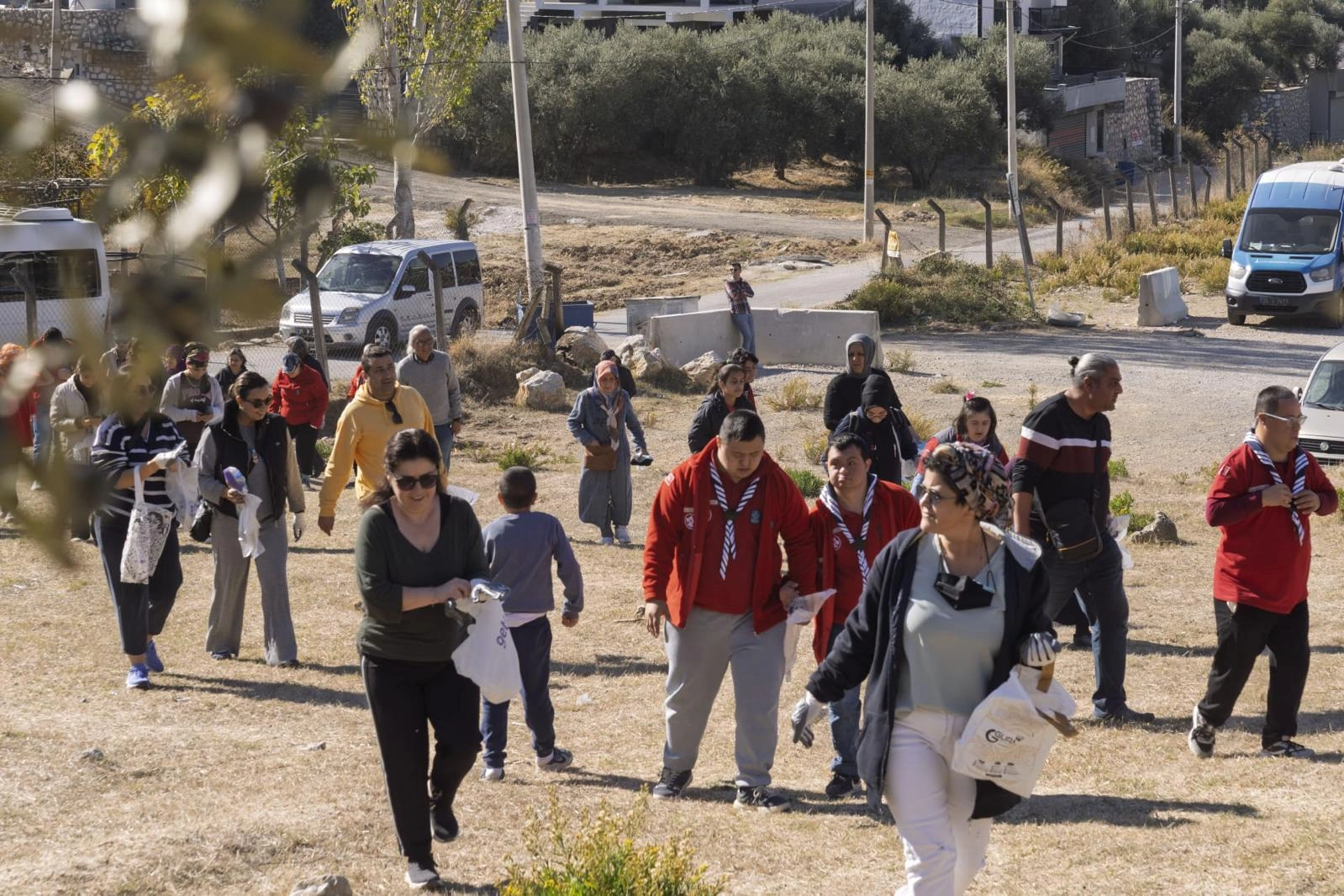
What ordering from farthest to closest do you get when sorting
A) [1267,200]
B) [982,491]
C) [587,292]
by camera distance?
[587,292] < [1267,200] < [982,491]

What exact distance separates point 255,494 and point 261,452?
23 centimetres

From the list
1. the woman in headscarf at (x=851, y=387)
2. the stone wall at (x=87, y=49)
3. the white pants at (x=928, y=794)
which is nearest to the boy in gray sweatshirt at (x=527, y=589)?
the white pants at (x=928, y=794)

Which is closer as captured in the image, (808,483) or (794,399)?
(808,483)

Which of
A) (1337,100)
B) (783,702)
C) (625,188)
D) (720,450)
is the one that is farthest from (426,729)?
(1337,100)

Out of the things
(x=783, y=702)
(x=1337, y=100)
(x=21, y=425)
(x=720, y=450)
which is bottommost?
(x=783, y=702)

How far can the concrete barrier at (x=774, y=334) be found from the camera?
21578 millimetres

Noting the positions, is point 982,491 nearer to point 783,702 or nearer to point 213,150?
point 213,150

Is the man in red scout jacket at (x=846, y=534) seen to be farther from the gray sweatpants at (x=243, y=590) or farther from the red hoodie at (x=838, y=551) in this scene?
the gray sweatpants at (x=243, y=590)

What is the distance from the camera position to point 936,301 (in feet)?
87.1

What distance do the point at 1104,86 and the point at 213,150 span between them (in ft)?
203

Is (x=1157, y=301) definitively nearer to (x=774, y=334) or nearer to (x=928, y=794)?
(x=774, y=334)

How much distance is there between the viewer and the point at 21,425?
5.57ft

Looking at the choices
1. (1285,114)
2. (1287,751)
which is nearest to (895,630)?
(1287,751)

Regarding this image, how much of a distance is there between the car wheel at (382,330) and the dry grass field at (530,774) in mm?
10786
